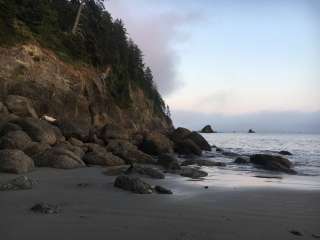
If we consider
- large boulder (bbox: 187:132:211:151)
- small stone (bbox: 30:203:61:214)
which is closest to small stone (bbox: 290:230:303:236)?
small stone (bbox: 30:203:61:214)

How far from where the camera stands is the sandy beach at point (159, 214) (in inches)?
252

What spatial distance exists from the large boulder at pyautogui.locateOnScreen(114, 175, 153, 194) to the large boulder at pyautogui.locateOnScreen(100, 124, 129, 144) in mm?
17562

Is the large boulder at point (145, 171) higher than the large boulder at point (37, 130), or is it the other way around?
the large boulder at point (37, 130)

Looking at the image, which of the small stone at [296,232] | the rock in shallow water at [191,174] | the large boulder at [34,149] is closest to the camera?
the small stone at [296,232]

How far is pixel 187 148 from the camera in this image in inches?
1371

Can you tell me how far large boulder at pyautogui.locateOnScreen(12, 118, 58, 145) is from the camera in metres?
20.0

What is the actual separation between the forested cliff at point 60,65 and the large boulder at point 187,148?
6.68m

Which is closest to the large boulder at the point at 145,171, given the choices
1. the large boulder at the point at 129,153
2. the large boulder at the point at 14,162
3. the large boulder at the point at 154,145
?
the large boulder at the point at 14,162

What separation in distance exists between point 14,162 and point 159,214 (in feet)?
23.6

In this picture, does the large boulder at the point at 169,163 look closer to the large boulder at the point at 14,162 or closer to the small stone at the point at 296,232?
the large boulder at the point at 14,162

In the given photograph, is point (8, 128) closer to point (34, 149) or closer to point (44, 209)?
point (34, 149)

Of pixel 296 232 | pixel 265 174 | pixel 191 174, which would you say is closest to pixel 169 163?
pixel 191 174

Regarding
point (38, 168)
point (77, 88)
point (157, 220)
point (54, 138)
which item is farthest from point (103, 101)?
point (157, 220)

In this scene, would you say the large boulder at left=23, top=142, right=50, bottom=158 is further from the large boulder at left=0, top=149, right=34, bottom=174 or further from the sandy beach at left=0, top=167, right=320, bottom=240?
the sandy beach at left=0, top=167, right=320, bottom=240
